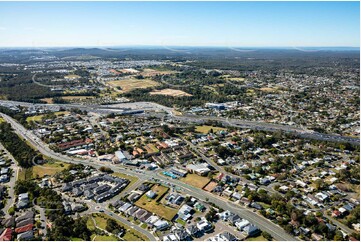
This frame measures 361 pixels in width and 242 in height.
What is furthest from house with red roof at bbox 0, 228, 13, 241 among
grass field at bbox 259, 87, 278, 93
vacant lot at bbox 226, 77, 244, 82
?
vacant lot at bbox 226, 77, 244, 82

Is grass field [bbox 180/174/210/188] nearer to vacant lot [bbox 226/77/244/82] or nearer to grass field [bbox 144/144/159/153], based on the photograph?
grass field [bbox 144/144/159/153]

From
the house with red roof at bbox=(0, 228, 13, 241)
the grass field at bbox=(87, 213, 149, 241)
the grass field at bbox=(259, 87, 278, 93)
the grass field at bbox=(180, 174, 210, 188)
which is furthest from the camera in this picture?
the grass field at bbox=(259, 87, 278, 93)

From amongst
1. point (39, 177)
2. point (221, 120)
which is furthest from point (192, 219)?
point (221, 120)

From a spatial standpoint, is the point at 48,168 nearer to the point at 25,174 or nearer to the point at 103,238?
the point at 25,174

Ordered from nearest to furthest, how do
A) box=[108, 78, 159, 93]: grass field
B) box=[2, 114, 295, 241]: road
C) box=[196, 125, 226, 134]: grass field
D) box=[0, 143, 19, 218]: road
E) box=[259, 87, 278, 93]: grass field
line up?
box=[2, 114, 295, 241]: road
box=[0, 143, 19, 218]: road
box=[196, 125, 226, 134]: grass field
box=[259, 87, 278, 93]: grass field
box=[108, 78, 159, 93]: grass field

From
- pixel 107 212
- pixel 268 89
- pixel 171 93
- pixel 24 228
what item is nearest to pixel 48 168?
pixel 24 228

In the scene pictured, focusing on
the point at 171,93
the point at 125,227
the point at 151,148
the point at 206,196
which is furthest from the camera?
the point at 171,93
